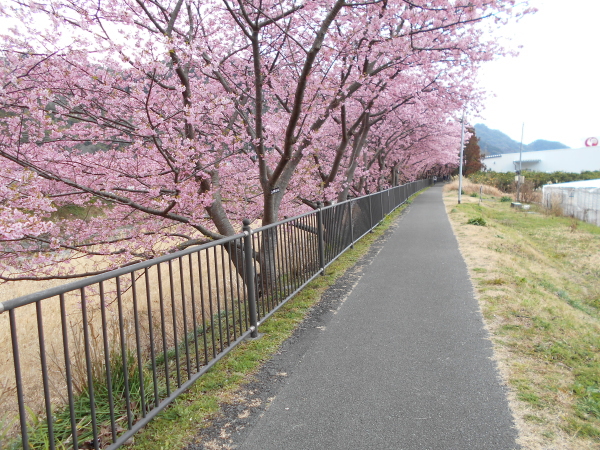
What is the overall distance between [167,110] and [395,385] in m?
5.40

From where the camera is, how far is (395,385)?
3506 mm

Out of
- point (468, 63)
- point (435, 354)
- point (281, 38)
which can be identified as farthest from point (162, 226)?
point (468, 63)

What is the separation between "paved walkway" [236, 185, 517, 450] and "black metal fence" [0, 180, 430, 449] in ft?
2.77

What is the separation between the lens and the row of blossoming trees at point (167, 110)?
5.53 m

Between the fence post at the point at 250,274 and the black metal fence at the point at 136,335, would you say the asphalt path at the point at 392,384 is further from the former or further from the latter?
the black metal fence at the point at 136,335

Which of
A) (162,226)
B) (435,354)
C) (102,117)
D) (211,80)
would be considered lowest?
(435,354)

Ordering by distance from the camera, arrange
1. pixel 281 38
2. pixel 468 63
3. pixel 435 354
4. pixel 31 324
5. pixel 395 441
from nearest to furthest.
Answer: pixel 395 441 → pixel 435 354 → pixel 31 324 → pixel 281 38 → pixel 468 63

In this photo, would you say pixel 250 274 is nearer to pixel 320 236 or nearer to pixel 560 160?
pixel 320 236

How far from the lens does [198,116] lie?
6805 mm

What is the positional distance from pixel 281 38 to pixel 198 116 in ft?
10.00

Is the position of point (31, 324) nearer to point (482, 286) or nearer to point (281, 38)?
point (281, 38)

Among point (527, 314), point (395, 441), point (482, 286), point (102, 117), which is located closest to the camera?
point (395, 441)

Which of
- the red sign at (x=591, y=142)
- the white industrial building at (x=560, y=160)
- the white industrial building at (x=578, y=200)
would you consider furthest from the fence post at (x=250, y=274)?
the red sign at (x=591, y=142)

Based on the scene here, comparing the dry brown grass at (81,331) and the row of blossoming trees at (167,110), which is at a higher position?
the row of blossoming trees at (167,110)
